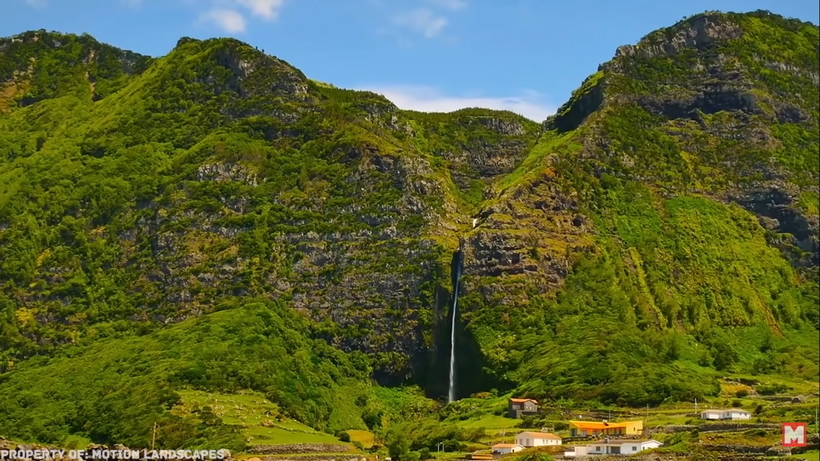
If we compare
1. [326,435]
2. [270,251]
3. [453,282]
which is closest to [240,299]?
[270,251]

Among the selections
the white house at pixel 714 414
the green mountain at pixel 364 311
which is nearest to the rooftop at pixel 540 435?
the white house at pixel 714 414

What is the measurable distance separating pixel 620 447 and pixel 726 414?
19606 mm

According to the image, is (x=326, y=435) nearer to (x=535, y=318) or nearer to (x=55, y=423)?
(x=55, y=423)

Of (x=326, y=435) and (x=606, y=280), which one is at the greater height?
(x=606, y=280)

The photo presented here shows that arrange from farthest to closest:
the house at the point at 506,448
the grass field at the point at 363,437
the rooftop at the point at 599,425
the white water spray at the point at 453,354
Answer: the white water spray at the point at 453,354
the grass field at the point at 363,437
the rooftop at the point at 599,425
the house at the point at 506,448

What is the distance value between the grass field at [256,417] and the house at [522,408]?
70.0 feet

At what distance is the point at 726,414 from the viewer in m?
137

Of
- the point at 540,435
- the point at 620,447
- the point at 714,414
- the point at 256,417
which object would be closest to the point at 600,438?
the point at 540,435

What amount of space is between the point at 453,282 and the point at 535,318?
13090 mm

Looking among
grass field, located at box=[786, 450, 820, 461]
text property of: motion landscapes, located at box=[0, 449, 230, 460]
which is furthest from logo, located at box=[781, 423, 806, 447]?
text property of: motion landscapes, located at box=[0, 449, 230, 460]

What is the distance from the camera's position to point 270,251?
625ft

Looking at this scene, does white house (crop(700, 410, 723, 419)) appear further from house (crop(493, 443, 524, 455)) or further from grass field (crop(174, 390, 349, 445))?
grass field (crop(174, 390, 349, 445))

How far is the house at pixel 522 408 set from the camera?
150250 millimetres

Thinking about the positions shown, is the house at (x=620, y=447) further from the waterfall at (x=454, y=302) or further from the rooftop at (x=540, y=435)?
the waterfall at (x=454, y=302)
